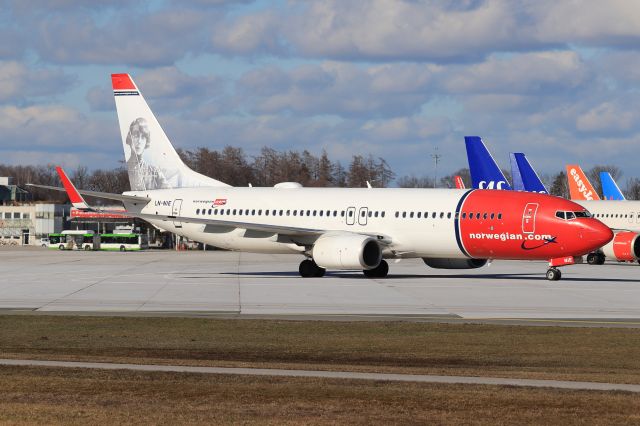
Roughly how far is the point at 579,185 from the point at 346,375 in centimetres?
7800

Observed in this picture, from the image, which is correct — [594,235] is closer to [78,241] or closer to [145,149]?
[145,149]

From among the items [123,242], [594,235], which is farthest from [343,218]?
[123,242]

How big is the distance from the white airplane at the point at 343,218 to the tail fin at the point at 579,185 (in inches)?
1708

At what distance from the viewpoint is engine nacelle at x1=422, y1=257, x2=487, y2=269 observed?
2019 inches

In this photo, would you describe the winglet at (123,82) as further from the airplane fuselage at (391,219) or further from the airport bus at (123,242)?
the airport bus at (123,242)

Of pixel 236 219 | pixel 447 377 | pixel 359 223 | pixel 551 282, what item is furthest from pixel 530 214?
pixel 447 377

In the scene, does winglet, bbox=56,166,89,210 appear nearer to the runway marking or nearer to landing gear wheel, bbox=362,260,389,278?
landing gear wheel, bbox=362,260,389,278

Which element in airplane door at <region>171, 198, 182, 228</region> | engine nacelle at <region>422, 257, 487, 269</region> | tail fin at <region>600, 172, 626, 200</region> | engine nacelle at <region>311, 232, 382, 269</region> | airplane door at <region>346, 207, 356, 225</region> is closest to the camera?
engine nacelle at <region>311, 232, 382, 269</region>

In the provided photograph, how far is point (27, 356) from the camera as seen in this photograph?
2092 cm

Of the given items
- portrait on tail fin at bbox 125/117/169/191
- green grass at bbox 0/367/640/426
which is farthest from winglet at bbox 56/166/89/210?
green grass at bbox 0/367/640/426

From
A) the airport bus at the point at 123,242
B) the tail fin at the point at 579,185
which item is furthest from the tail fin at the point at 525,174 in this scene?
the airport bus at the point at 123,242

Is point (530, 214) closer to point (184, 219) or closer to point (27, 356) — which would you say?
point (184, 219)

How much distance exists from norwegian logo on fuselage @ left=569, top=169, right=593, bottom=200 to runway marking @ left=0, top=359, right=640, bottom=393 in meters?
76.4

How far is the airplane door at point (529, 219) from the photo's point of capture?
46.2 m
